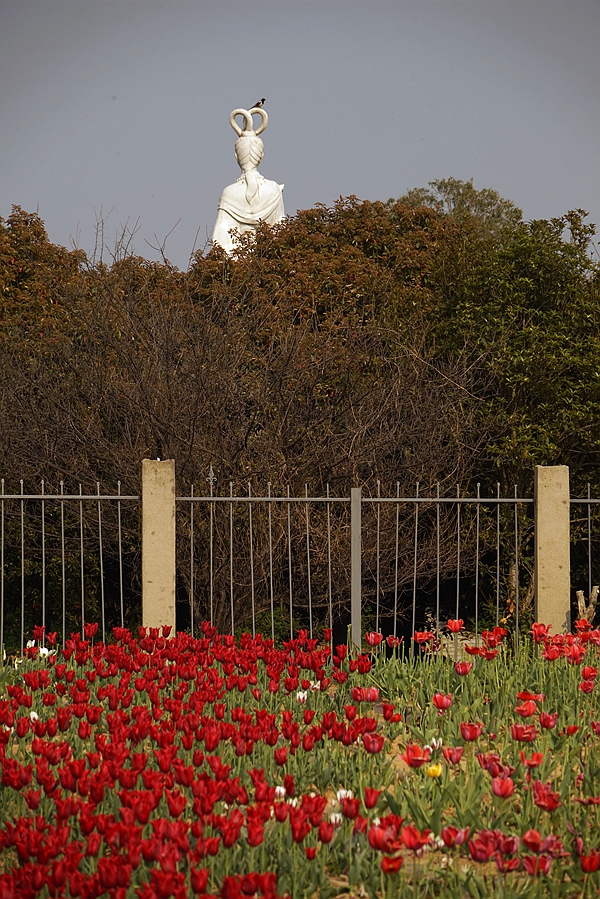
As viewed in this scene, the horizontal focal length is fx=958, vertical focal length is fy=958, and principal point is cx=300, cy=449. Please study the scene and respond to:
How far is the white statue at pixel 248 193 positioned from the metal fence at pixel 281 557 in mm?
9928

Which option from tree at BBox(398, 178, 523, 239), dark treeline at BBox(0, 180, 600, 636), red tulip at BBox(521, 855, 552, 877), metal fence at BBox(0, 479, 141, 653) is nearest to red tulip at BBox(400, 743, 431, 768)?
red tulip at BBox(521, 855, 552, 877)

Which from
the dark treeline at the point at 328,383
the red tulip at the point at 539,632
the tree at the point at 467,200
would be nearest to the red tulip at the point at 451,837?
the red tulip at the point at 539,632

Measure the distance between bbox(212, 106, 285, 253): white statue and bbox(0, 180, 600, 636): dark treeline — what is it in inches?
300

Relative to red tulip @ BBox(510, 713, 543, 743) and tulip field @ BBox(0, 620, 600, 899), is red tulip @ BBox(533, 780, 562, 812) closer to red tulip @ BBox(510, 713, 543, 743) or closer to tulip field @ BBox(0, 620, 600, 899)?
tulip field @ BBox(0, 620, 600, 899)

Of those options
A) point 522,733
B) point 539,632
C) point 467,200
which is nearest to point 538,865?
point 522,733

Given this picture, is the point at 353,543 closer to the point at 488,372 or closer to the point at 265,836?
the point at 265,836

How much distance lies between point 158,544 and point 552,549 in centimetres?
278

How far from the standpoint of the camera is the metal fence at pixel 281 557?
9742mm

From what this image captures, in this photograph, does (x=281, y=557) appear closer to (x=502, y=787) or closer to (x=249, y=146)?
(x=502, y=787)

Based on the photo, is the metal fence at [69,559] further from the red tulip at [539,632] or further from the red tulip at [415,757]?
the red tulip at [415,757]

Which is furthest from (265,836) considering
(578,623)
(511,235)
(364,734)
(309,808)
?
(511,235)

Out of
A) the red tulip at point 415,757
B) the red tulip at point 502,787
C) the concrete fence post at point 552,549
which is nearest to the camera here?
the red tulip at point 502,787

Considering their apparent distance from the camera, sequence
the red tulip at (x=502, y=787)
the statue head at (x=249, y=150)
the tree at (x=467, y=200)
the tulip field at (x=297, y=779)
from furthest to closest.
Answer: the tree at (x=467, y=200) < the statue head at (x=249, y=150) < the red tulip at (x=502, y=787) < the tulip field at (x=297, y=779)

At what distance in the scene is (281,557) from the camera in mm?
9953
